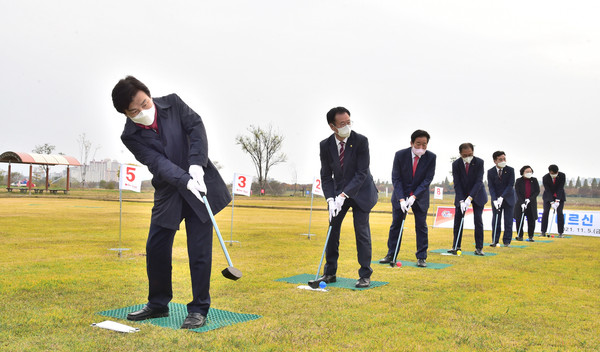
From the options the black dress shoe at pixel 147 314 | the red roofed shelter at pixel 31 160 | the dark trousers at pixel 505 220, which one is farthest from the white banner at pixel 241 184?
the red roofed shelter at pixel 31 160

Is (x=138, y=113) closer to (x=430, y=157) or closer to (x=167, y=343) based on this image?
(x=167, y=343)

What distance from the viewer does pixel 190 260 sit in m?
4.84

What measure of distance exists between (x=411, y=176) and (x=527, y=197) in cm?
949

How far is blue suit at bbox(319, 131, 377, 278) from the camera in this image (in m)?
6.81

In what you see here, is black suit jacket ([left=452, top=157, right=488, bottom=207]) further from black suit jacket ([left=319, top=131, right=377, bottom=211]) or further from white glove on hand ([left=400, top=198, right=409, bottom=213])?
black suit jacket ([left=319, top=131, right=377, bottom=211])

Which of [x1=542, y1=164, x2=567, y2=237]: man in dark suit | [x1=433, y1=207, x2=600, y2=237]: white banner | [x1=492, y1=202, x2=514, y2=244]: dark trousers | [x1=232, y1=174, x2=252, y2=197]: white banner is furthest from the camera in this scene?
[x1=433, y1=207, x2=600, y2=237]: white banner

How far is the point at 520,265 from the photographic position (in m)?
9.66

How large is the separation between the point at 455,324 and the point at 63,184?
7378cm

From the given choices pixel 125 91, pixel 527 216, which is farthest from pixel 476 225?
pixel 125 91

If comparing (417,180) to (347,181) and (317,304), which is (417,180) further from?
(317,304)

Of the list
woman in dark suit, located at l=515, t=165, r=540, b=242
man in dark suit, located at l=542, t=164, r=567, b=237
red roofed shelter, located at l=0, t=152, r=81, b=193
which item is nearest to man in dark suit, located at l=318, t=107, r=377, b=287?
woman in dark suit, located at l=515, t=165, r=540, b=242

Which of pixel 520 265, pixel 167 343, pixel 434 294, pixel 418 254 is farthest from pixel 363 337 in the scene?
pixel 520 265

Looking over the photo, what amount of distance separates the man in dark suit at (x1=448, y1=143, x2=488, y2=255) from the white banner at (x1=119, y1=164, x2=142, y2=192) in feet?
21.4

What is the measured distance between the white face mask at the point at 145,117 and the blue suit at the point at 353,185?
280cm
